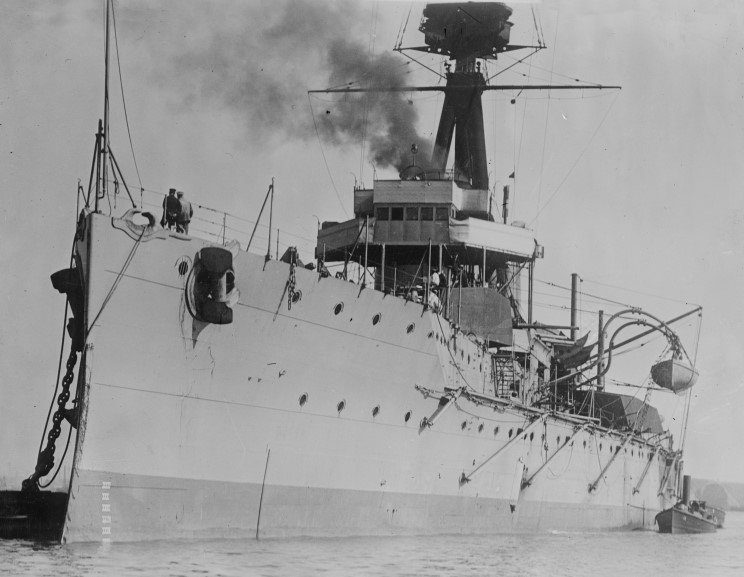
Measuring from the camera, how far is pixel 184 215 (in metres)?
15.3

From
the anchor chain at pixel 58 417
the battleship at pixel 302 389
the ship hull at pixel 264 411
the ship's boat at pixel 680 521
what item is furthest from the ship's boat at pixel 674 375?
the anchor chain at pixel 58 417

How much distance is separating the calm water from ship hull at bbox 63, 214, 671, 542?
0.52 metres

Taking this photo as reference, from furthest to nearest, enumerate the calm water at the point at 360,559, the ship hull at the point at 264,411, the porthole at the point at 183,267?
1. the porthole at the point at 183,267
2. the ship hull at the point at 264,411
3. the calm water at the point at 360,559

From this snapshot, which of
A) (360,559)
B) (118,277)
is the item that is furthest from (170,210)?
(360,559)

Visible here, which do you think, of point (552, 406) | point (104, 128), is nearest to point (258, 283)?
point (104, 128)

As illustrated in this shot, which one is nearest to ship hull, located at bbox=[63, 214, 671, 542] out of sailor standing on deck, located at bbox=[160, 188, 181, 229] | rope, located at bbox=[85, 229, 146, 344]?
rope, located at bbox=[85, 229, 146, 344]

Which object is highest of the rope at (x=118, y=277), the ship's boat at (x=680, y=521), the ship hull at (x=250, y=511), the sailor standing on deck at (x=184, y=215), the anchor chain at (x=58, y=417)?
the sailor standing on deck at (x=184, y=215)

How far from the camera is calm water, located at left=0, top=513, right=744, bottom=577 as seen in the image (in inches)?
488

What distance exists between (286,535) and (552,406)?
14.5m

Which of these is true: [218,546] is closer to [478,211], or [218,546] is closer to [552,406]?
[478,211]

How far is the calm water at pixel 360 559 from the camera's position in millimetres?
12383

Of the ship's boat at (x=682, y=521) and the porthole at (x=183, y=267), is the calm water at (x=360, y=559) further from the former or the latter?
the ship's boat at (x=682, y=521)

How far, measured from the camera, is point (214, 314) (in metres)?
15.0

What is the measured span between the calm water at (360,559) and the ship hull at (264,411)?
52 centimetres
